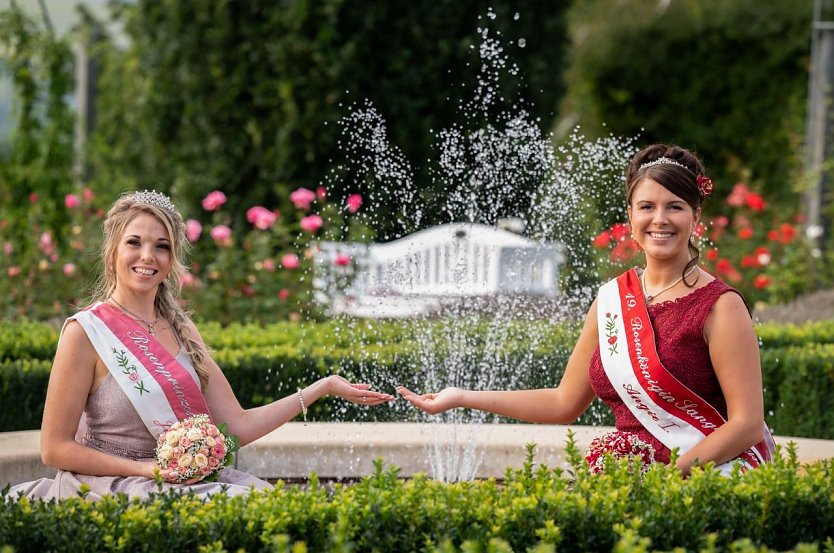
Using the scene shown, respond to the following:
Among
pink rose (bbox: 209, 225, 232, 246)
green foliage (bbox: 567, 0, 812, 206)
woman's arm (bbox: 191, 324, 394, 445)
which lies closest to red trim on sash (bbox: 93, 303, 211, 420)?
woman's arm (bbox: 191, 324, 394, 445)

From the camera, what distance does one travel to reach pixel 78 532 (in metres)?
2.44

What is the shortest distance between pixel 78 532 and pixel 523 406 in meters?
1.38

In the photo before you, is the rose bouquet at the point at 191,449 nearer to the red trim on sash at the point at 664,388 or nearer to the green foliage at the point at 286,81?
the red trim on sash at the point at 664,388

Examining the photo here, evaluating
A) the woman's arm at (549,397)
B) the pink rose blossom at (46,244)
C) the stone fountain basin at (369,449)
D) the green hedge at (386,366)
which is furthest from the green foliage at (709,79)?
the woman's arm at (549,397)

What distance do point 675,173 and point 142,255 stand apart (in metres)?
1.45

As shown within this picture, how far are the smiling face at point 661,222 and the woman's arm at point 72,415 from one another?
144 cm

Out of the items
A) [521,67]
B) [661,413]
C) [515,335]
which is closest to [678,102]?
[521,67]

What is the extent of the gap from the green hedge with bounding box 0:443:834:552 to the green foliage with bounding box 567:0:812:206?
11025mm

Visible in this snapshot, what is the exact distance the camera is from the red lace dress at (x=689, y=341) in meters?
2.99

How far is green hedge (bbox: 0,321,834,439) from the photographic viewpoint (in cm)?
508

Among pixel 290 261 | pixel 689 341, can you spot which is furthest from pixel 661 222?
pixel 290 261

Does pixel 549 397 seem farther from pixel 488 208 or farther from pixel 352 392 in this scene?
pixel 488 208

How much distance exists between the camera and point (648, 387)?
10.1 ft

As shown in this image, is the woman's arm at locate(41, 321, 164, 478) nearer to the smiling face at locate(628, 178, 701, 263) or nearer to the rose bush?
the smiling face at locate(628, 178, 701, 263)
